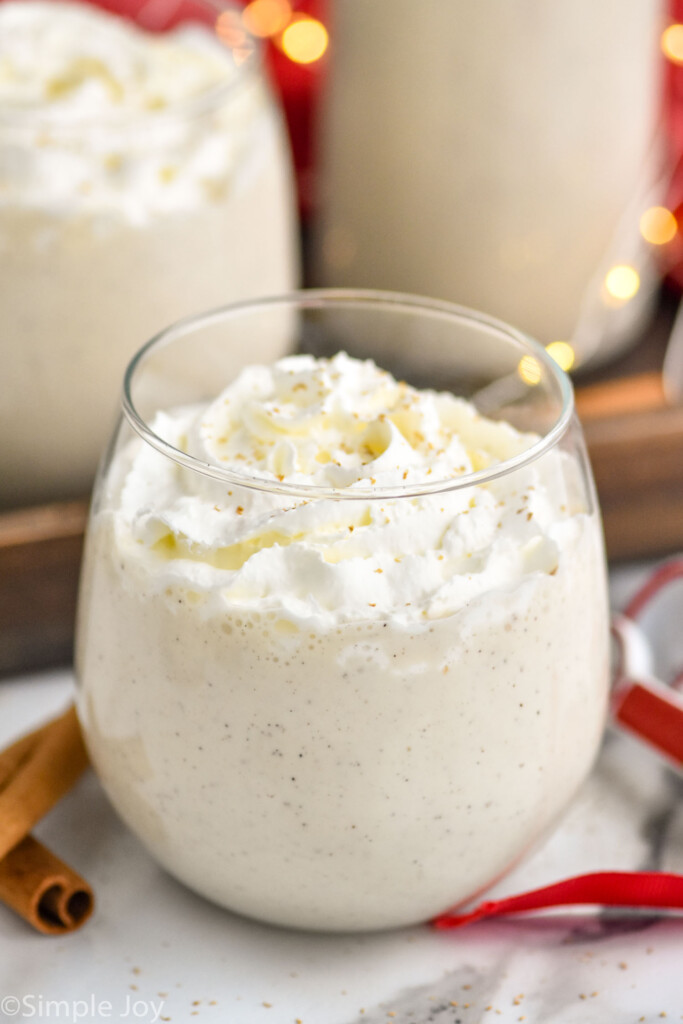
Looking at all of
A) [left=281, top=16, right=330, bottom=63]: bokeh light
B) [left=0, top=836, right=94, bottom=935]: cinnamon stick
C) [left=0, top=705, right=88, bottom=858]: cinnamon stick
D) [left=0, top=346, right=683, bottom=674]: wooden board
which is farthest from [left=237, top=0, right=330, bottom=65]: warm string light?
[left=0, top=836, right=94, bottom=935]: cinnamon stick

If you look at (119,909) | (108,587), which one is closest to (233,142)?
(108,587)

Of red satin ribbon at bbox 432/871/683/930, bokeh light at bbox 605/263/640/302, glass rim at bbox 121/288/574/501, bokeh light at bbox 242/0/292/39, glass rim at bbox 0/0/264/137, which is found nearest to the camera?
glass rim at bbox 121/288/574/501

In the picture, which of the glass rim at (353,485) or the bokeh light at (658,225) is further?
the bokeh light at (658,225)

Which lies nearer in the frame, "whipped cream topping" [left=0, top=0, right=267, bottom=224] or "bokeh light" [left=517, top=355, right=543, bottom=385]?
"bokeh light" [left=517, top=355, right=543, bottom=385]

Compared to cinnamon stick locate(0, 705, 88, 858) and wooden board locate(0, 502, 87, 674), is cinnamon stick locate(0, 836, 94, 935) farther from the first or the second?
wooden board locate(0, 502, 87, 674)

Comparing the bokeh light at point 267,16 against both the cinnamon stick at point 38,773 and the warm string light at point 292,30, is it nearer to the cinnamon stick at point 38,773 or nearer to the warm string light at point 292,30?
the warm string light at point 292,30

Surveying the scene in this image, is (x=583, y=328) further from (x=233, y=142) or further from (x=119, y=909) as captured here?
(x=119, y=909)

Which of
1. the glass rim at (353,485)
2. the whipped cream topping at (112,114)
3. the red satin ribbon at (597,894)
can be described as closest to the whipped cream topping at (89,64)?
the whipped cream topping at (112,114)
